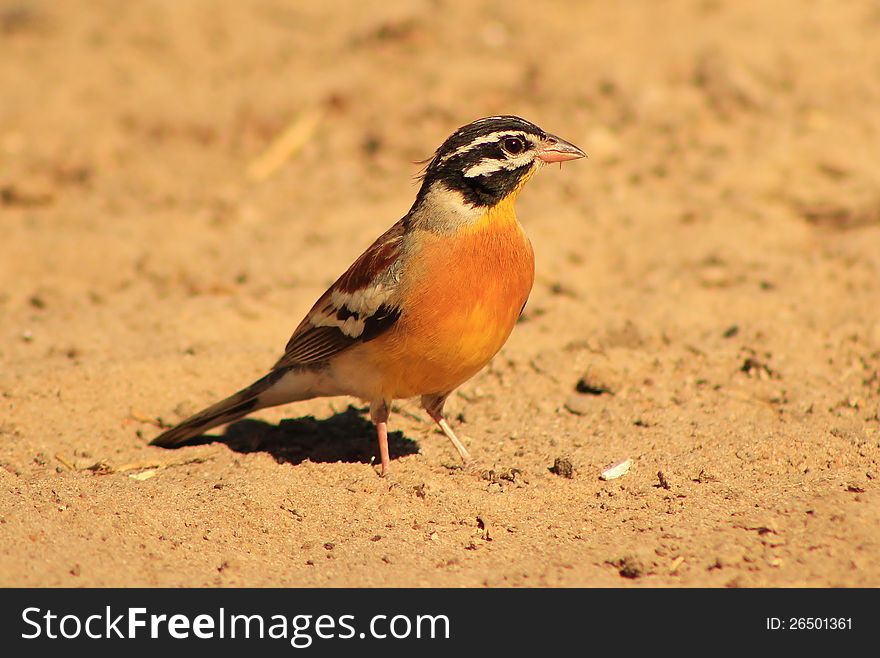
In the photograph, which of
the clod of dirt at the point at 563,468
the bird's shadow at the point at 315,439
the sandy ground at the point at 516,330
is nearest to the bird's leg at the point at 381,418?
the sandy ground at the point at 516,330

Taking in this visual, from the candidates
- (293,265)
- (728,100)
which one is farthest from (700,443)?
(728,100)

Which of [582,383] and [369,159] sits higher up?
[369,159]

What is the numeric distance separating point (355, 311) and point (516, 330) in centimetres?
284

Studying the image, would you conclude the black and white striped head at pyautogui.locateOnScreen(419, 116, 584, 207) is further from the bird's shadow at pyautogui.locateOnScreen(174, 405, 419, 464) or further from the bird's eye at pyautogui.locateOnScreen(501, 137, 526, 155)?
the bird's shadow at pyautogui.locateOnScreen(174, 405, 419, 464)

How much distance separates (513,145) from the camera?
761 cm

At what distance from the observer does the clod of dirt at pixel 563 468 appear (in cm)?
757

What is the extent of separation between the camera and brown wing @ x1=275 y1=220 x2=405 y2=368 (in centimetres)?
756

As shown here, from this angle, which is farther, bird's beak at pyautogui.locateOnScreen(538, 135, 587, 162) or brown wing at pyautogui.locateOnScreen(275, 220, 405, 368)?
bird's beak at pyautogui.locateOnScreen(538, 135, 587, 162)

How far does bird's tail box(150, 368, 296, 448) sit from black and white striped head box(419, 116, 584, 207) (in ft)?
6.57

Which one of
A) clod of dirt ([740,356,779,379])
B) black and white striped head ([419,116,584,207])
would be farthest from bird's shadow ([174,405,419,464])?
clod of dirt ([740,356,779,379])

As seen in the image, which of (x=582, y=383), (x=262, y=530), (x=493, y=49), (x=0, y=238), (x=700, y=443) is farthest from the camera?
A: (x=493, y=49)

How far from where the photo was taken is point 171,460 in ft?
27.3

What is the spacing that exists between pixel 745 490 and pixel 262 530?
10.3 ft
